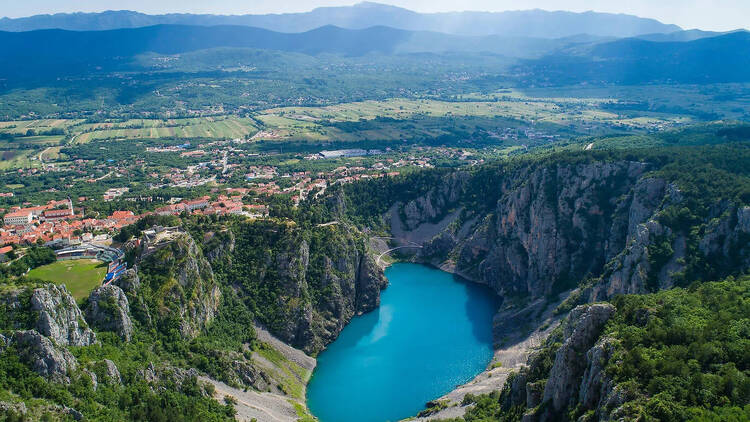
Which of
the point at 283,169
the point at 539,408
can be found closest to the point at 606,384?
the point at 539,408

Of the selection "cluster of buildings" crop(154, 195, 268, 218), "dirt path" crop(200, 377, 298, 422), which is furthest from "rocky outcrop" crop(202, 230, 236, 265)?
"dirt path" crop(200, 377, 298, 422)

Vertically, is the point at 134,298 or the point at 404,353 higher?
the point at 134,298

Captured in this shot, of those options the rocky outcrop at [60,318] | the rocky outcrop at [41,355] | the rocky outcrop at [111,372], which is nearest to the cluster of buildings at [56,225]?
the rocky outcrop at [60,318]

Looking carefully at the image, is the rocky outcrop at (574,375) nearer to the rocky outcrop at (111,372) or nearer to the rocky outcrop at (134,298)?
the rocky outcrop at (111,372)

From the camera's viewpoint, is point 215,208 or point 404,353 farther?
point 215,208

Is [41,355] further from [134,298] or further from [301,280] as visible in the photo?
[301,280]

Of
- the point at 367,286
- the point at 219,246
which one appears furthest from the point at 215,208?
the point at 367,286

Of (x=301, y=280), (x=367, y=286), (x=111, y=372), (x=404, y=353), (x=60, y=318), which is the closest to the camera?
(x=111, y=372)
